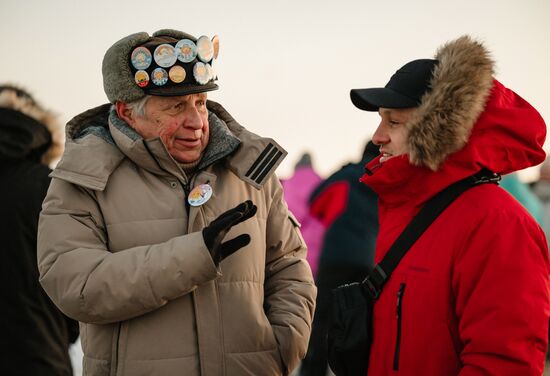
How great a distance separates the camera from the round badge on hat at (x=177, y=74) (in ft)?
9.36

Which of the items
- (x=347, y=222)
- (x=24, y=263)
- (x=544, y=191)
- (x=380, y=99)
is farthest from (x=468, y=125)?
(x=544, y=191)

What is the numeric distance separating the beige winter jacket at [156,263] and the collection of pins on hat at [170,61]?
24 cm

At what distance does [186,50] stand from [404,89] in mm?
931

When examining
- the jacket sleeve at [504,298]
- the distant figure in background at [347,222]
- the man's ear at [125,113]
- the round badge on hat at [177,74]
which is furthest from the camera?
the distant figure in background at [347,222]

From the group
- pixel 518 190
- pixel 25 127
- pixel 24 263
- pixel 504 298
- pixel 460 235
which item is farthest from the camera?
pixel 518 190

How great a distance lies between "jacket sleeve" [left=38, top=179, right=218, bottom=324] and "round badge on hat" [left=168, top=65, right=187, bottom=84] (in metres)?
0.63

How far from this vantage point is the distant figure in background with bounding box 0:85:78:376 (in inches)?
140

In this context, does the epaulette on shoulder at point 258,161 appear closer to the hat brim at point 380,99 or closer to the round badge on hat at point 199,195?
the round badge on hat at point 199,195

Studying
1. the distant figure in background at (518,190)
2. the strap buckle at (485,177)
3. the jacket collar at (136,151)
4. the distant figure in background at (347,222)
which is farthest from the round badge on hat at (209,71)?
the distant figure in background at (518,190)

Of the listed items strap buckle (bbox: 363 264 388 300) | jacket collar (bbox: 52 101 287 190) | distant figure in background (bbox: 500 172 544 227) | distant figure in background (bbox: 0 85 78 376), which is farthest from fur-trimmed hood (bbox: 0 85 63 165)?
distant figure in background (bbox: 500 172 544 227)

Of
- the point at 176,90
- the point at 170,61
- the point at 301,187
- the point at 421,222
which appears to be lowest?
the point at 301,187

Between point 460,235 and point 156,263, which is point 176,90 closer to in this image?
point 156,263

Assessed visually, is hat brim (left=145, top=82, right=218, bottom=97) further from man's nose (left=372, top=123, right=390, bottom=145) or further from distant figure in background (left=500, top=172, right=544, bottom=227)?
distant figure in background (left=500, top=172, right=544, bottom=227)

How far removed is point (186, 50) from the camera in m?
2.89
